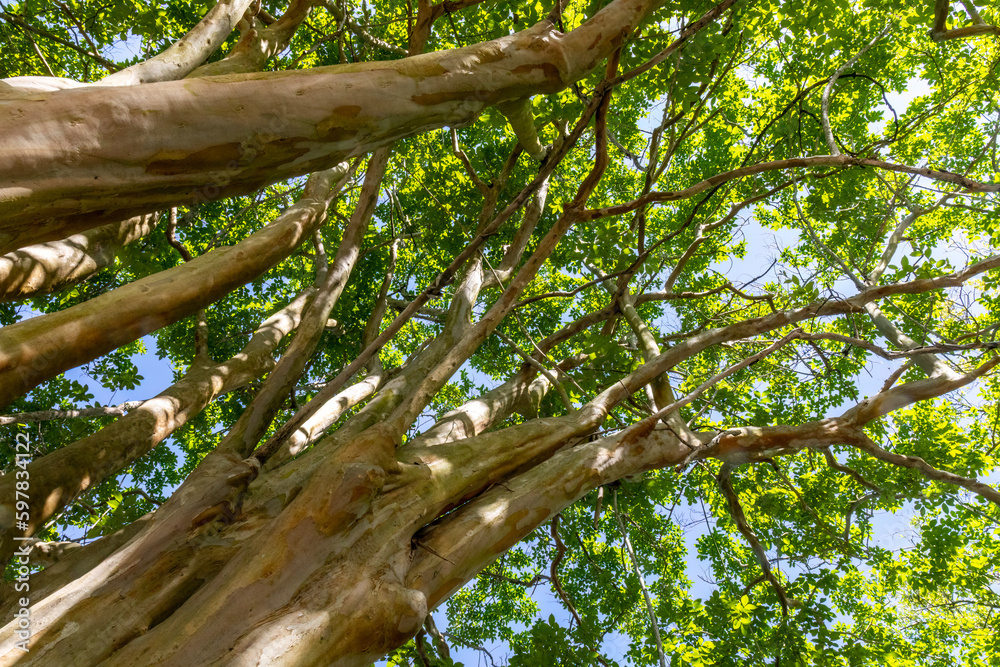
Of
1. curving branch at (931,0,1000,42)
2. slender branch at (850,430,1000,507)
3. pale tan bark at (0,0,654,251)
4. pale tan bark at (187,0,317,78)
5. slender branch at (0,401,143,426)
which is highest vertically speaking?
pale tan bark at (187,0,317,78)

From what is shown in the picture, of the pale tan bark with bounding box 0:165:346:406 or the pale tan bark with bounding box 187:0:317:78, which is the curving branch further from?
the pale tan bark with bounding box 187:0:317:78

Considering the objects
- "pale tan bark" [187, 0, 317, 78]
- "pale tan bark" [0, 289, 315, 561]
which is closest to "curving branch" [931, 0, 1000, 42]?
"pale tan bark" [187, 0, 317, 78]

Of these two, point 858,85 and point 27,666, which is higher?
→ point 858,85

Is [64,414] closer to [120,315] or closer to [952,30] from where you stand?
[120,315]

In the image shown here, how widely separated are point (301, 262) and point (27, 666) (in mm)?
6881

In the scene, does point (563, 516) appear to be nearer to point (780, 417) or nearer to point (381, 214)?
point (780, 417)

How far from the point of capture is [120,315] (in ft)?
7.60

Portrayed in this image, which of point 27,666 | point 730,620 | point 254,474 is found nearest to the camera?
point 27,666

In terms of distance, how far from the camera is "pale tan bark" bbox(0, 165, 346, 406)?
1.98 metres

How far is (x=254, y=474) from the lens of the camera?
2.77m

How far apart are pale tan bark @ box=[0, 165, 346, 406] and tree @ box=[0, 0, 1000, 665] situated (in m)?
0.02

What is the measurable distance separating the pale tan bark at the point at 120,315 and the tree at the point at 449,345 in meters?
0.02

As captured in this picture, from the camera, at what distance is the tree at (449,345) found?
1.93 metres

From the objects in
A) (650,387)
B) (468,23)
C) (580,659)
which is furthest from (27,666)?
(468,23)
